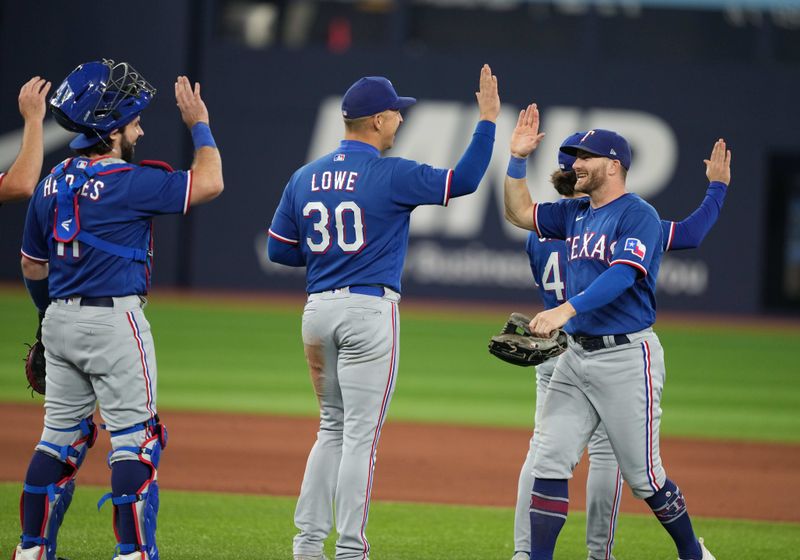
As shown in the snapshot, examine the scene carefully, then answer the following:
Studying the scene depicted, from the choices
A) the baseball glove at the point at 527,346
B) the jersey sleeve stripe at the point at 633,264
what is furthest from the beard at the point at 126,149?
the jersey sleeve stripe at the point at 633,264

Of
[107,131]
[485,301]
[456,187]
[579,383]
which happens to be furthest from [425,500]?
[485,301]

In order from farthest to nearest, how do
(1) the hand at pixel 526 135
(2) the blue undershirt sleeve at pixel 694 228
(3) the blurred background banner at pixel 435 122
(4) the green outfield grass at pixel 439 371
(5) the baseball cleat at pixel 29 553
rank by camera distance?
(3) the blurred background banner at pixel 435 122 < (4) the green outfield grass at pixel 439 371 < (2) the blue undershirt sleeve at pixel 694 228 < (1) the hand at pixel 526 135 < (5) the baseball cleat at pixel 29 553

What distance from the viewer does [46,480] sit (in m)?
5.11

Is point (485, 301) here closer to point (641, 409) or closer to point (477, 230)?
point (477, 230)

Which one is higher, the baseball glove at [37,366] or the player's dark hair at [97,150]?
the player's dark hair at [97,150]

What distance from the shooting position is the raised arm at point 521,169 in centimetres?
564

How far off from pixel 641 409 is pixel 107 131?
8.71 ft

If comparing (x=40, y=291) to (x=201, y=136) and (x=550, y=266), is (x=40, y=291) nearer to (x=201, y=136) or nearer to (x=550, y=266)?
(x=201, y=136)

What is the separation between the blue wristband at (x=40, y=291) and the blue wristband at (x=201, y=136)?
93 centimetres

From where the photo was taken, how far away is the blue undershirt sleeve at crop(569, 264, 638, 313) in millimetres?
5133

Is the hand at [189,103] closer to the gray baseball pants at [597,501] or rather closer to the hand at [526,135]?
the hand at [526,135]

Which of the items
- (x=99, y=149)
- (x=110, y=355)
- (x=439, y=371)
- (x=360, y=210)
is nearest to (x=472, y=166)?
(x=360, y=210)

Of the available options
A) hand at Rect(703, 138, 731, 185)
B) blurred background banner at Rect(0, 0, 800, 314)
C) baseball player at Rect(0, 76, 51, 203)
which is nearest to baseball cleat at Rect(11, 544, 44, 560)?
baseball player at Rect(0, 76, 51, 203)

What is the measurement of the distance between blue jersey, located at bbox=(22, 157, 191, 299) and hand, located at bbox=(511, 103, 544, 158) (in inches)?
63.5
